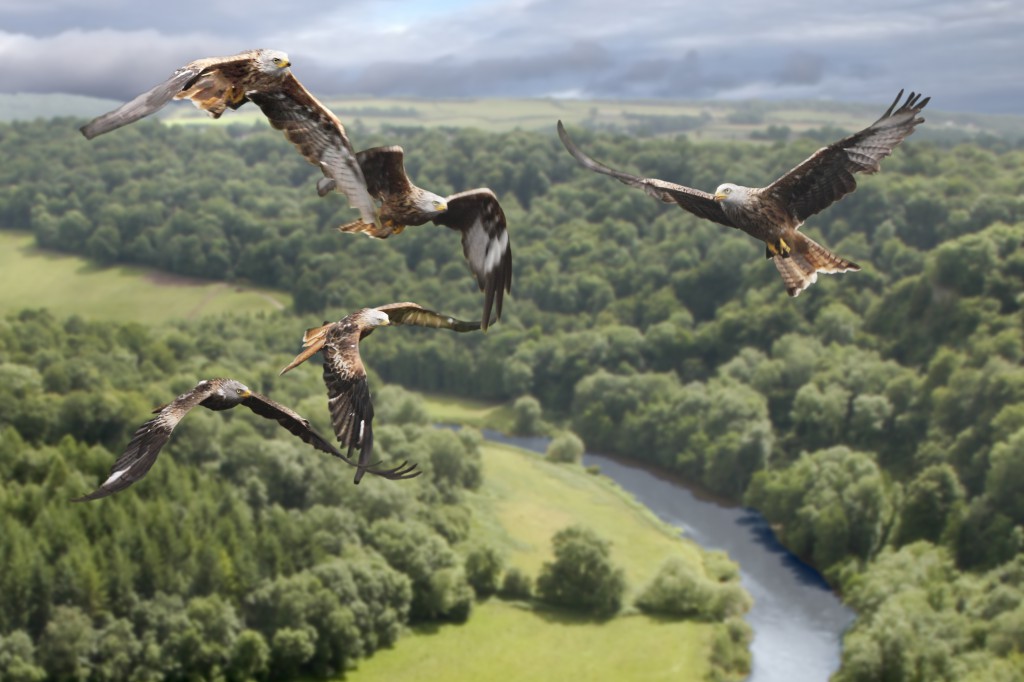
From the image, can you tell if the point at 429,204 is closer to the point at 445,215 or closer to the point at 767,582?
the point at 445,215

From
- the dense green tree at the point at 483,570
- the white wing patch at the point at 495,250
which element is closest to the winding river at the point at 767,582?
the dense green tree at the point at 483,570

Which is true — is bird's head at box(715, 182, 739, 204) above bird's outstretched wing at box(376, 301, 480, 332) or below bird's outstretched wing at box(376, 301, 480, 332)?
above

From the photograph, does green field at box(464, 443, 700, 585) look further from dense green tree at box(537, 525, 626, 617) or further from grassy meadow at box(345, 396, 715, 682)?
dense green tree at box(537, 525, 626, 617)

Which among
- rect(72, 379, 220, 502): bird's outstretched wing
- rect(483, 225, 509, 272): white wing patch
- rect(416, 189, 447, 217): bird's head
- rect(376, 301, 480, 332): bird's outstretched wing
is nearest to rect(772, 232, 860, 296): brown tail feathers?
rect(483, 225, 509, 272): white wing patch

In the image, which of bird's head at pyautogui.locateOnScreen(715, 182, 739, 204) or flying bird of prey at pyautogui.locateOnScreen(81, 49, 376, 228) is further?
bird's head at pyautogui.locateOnScreen(715, 182, 739, 204)

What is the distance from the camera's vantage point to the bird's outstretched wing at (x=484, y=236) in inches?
677

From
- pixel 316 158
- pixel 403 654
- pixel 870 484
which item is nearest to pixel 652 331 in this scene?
pixel 870 484

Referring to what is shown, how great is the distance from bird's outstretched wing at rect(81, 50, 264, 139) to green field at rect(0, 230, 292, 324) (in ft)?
450

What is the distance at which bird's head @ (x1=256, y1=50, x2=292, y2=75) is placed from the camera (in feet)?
49.8

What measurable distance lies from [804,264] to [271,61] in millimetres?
8667

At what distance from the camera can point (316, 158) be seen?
1598cm

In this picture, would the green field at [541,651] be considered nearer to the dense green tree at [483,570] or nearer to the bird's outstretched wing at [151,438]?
the dense green tree at [483,570]

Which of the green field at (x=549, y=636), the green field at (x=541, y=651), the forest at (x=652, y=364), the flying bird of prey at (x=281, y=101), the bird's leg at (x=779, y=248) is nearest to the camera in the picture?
the flying bird of prey at (x=281, y=101)

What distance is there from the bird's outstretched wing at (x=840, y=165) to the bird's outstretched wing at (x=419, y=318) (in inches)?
197
